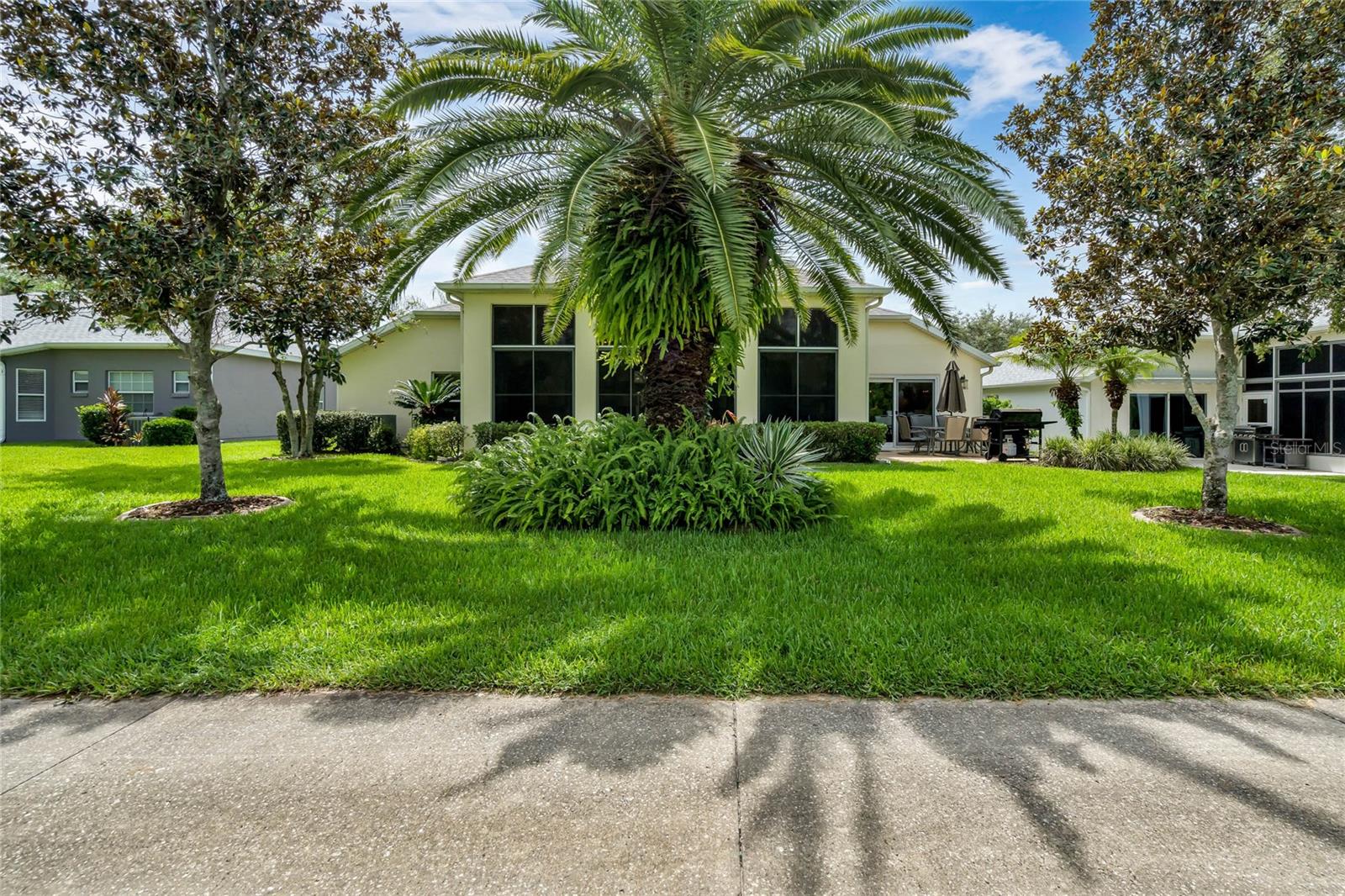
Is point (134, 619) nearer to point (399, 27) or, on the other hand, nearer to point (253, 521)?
point (253, 521)

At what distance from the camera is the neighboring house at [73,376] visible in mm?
20172

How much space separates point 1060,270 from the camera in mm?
8297

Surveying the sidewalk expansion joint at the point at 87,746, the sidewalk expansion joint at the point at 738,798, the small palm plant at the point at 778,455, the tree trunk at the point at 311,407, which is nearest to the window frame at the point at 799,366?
the small palm plant at the point at 778,455

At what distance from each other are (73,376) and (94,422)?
4.09 m

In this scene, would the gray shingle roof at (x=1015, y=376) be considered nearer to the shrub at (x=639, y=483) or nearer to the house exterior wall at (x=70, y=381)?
the shrub at (x=639, y=483)

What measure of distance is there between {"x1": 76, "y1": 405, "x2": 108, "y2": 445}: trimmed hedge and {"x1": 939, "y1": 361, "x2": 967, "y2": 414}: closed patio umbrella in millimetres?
24463

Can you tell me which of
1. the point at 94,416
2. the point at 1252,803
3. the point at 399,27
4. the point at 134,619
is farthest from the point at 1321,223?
the point at 94,416

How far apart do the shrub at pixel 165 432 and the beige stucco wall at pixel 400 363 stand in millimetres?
5717

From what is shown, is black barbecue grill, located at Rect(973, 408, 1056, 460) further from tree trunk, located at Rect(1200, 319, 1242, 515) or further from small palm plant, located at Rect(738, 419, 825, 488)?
small palm plant, located at Rect(738, 419, 825, 488)

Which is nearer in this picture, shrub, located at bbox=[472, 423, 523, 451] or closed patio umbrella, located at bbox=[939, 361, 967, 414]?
shrub, located at bbox=[472, 423, 523, 451]

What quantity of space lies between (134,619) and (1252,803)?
5848 millimetres

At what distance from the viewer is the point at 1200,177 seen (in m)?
6.54

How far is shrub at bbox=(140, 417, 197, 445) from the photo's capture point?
18.3m

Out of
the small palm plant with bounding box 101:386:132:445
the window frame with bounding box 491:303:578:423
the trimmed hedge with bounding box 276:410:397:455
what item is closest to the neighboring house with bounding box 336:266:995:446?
the window frame with bounding box 491:303:578:423
